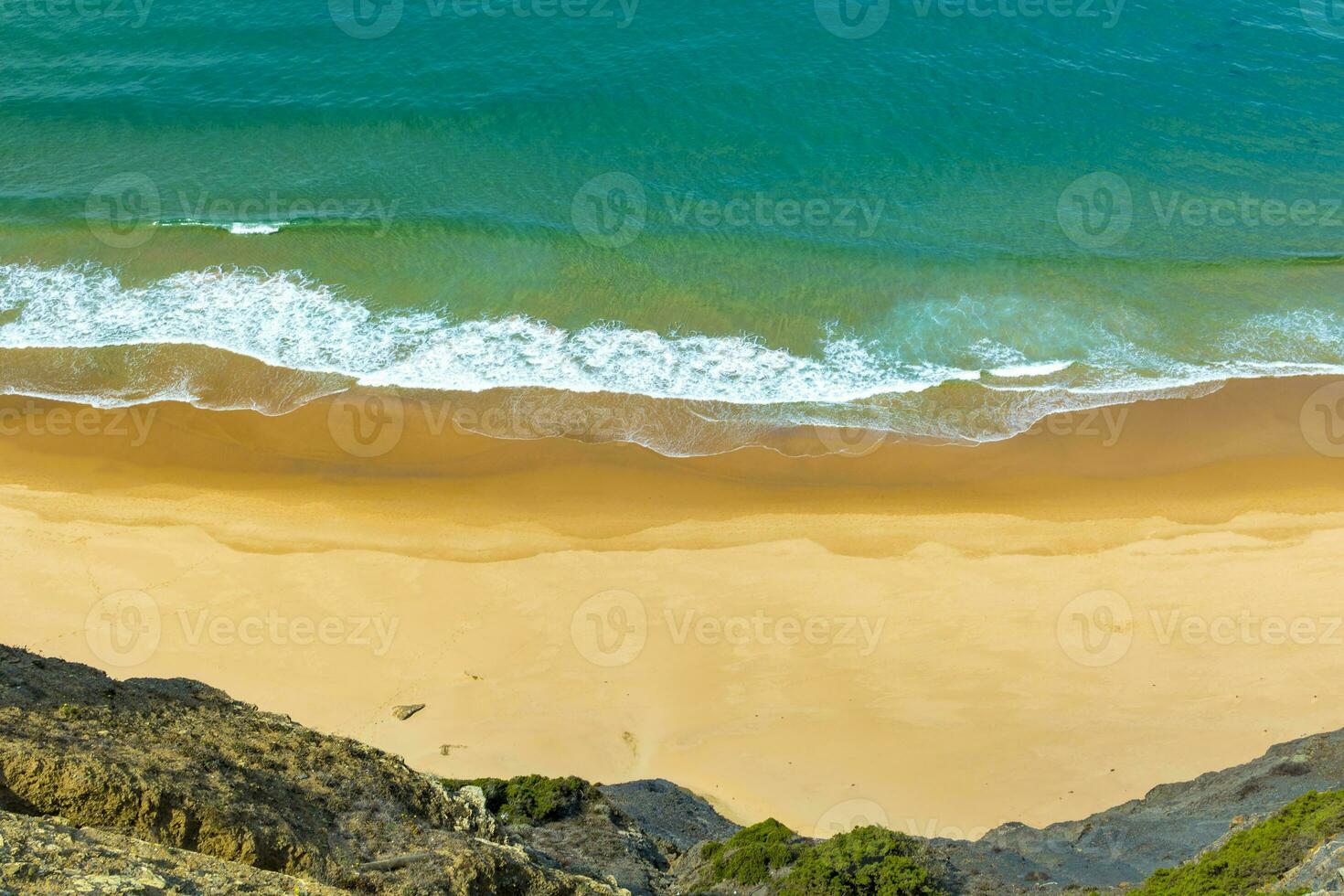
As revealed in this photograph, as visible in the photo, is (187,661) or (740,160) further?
(740,160)

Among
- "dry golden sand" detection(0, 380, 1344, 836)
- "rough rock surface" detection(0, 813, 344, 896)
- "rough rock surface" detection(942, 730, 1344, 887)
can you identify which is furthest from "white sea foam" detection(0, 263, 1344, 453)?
"rough rock surface" detection(0, 813, 344, 896)

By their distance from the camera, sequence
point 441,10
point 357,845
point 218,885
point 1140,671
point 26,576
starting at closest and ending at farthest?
point 218,885 → point 357,845 → point 1140,671 → point 26,576 → point 441,10

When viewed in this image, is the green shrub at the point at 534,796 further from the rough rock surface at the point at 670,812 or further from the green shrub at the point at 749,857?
the green shrub at the point at 749,857

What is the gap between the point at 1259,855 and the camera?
1057 centimetres

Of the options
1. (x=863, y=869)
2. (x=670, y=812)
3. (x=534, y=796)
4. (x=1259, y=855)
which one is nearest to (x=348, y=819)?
(x=534, y=796)

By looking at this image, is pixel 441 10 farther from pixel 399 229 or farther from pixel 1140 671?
pixel 1140 671

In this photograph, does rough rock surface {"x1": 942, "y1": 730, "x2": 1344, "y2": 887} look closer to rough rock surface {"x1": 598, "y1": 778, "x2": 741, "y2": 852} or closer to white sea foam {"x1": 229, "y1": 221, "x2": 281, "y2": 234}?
rough rock surface {"x1": 598, "y1": 778, "x2": 741, "y2": 852}

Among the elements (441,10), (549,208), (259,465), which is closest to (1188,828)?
(259,465)

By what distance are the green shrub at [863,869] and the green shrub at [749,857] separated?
248 mm

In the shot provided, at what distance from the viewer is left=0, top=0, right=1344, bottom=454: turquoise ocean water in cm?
2294

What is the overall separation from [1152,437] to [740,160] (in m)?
13.2

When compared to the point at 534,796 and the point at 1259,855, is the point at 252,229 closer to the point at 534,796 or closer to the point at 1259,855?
the point at 534,796

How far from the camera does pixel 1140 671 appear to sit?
1672cm

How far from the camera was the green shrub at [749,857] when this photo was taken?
11539mm
